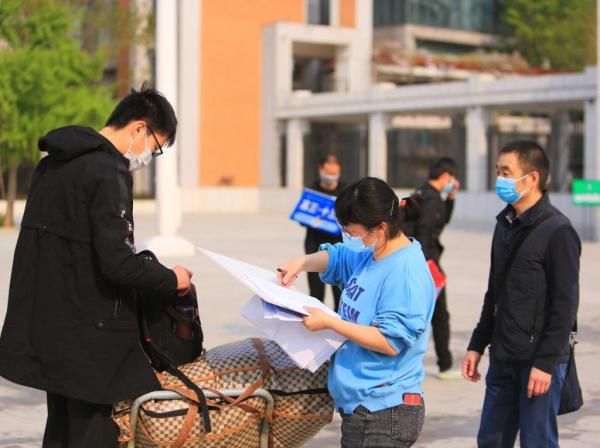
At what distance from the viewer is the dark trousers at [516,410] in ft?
14.1

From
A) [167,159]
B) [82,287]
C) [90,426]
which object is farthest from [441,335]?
[167,159]

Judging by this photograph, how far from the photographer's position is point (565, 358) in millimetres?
4277

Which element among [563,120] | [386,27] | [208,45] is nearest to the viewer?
[563,120]

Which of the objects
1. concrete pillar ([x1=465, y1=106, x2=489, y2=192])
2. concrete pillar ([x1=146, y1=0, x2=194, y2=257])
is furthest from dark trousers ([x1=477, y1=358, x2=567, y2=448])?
concrete pillar ([x1=465, y1=106, x2=489, y2=192])

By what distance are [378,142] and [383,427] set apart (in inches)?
1472

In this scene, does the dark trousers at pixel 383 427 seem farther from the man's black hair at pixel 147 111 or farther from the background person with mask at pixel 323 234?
the background person with mask at pixel 323 234

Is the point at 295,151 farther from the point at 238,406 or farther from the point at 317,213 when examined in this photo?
the point at 238,406

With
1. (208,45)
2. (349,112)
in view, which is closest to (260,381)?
(349,112)

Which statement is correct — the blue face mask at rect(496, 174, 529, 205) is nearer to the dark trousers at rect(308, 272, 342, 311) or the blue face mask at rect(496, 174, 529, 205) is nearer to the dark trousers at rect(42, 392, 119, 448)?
the dark trousers at rect(42, 392, 119, 448)

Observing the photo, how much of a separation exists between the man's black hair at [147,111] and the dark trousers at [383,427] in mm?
1205

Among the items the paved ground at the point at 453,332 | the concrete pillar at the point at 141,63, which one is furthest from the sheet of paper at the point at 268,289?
the concrete pillar at the point at 141,63

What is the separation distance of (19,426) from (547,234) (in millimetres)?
3719

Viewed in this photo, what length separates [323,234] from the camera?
893 centimetres

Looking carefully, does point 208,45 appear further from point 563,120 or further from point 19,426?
point 19,426
